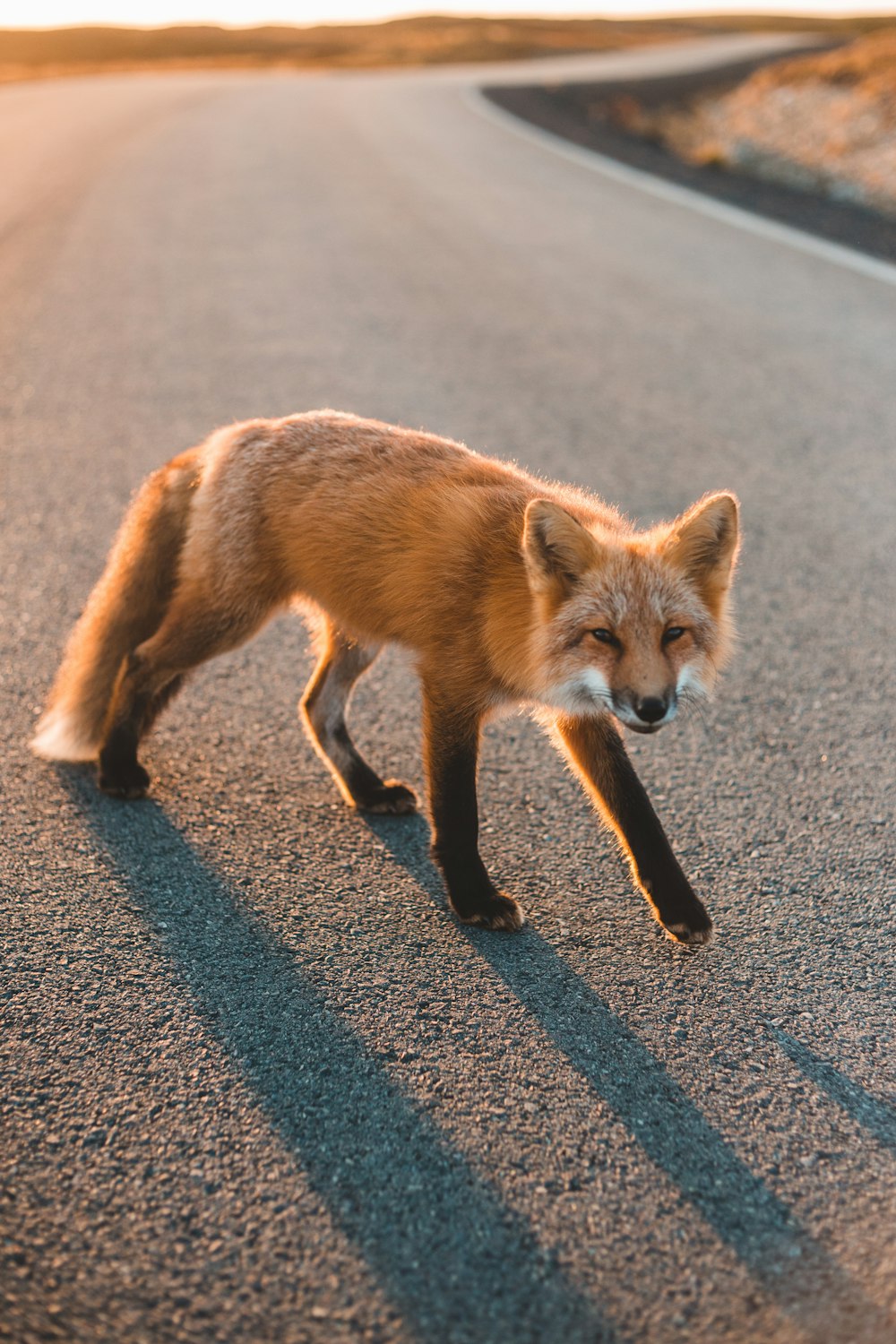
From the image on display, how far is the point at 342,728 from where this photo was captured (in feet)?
12.9

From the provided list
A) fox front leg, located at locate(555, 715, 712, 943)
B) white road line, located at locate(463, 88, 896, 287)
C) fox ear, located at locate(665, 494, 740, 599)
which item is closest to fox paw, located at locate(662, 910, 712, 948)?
fox front leg, located at locate(555, 715, 712, 943)

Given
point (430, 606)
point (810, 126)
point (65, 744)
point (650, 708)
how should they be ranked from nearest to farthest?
point (650, 708)
point (430, 606)
point (65, 744)
point (810, 126)

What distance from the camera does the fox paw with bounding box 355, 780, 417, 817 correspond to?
12.3 ft

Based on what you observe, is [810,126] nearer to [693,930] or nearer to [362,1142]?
[693,930]

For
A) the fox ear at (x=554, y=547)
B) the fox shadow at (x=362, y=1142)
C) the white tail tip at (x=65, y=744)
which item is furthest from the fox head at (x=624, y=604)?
the white tail tip at (x=65, y=744)

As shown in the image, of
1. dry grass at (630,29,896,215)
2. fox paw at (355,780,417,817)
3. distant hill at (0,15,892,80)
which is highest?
distant hill at (0,15,892,80)

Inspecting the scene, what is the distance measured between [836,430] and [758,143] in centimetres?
1739

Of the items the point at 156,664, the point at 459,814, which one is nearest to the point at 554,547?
the point at 459,814

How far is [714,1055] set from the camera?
2668 millimetres

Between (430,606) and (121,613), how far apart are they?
4.00ft

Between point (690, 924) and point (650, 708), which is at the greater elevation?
point (650, 708)

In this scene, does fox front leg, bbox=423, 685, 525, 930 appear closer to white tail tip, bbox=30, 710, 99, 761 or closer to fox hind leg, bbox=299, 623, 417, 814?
fox hind leg, bbox=299, 623, 417, 814

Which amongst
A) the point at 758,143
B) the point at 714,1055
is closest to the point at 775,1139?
the point at 714,1055

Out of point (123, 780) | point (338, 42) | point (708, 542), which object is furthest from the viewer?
point (338, 42)
